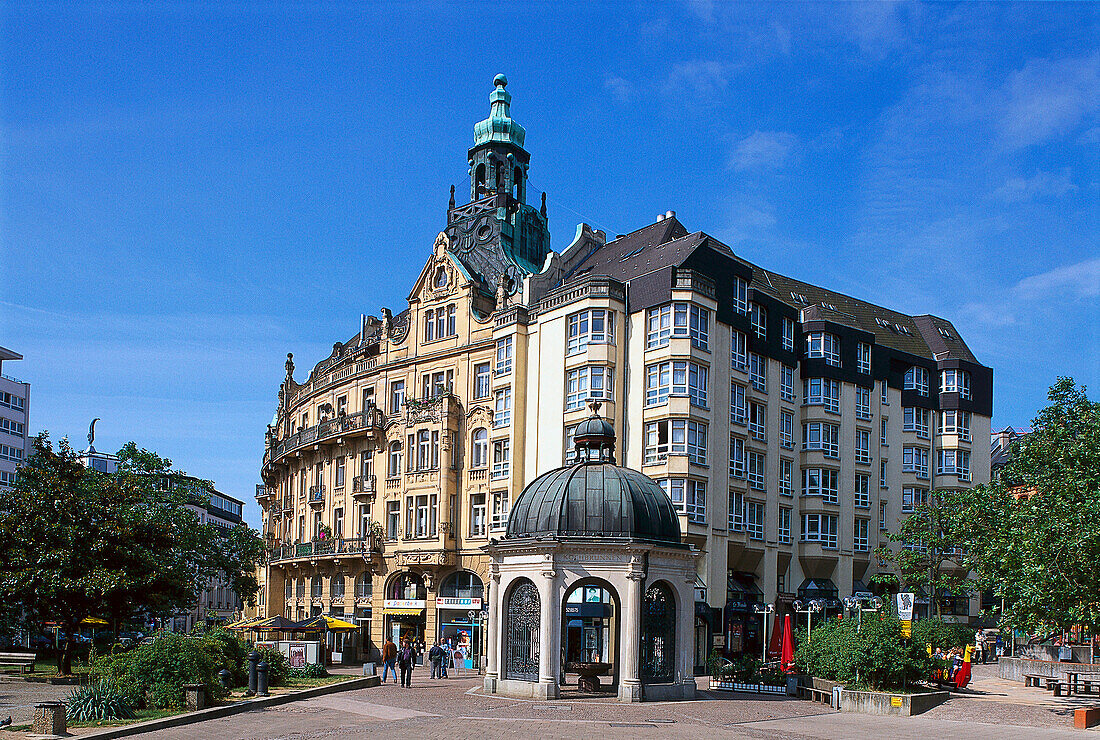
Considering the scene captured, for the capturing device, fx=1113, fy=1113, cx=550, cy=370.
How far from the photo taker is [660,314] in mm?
57406

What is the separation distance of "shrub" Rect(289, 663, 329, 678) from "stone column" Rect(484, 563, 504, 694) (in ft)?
25.8

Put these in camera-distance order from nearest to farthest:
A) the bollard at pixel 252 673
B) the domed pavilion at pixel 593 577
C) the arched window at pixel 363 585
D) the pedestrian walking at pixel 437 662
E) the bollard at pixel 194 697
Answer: the bollard at pixel 194 697 < the bollard at pixel 252 673 < the domed pavilion at pixel 593 577 < the pedestrian walking at pixel 437 662 < the arched window at pixel 363 585

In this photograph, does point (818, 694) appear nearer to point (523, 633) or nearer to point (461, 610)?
point (523, 633)

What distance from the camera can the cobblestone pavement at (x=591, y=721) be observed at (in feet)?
88.2

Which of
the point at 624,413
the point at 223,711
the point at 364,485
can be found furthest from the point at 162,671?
the point at 364,485

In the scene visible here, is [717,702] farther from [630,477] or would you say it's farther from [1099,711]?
[1099,711]

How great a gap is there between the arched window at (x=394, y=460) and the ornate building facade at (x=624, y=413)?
28 cm

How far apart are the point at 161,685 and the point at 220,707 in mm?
1686

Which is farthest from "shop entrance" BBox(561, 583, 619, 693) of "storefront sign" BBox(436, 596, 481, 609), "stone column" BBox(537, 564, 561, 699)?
"stone column" BBox(537, 564, 561, 699)

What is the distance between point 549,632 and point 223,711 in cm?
1028

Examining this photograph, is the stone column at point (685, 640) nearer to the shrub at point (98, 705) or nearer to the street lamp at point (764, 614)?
the shrub at point (98, 705)

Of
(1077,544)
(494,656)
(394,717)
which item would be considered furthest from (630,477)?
(1077,544)

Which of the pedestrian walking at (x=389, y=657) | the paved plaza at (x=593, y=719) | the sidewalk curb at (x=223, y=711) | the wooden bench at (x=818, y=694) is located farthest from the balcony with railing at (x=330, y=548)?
the wooden bench at (x=818, y=694)

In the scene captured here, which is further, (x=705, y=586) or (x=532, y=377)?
(x=532, y=377)
